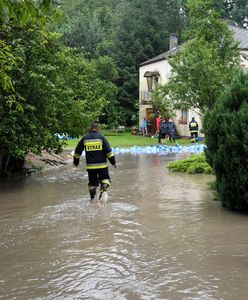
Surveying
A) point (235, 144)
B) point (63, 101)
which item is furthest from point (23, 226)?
point (63, 101)

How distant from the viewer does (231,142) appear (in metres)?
9.05

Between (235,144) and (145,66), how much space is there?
3871 cm

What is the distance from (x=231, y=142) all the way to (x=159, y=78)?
35.6m

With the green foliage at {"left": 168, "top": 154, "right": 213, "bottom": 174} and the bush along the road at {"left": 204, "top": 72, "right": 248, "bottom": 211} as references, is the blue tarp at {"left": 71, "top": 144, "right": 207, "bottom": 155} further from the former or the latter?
the bush along the road at {"left": 204, "top": 72, "right": 248, "bottom": 211}

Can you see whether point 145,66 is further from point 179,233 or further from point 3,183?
point 179,233

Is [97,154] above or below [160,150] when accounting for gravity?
above

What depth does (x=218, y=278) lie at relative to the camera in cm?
576

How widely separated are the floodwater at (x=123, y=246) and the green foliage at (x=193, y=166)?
3392 mm

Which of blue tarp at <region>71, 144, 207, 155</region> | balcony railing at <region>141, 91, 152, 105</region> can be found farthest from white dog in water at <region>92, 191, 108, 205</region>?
balcony railing at <region>141, 91, 152, 105</region>


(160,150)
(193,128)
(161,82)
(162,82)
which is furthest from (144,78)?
(160,150)

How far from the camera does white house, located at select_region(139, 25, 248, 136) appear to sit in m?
39.5

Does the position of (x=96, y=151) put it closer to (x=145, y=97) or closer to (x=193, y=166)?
(x=193, y=166)

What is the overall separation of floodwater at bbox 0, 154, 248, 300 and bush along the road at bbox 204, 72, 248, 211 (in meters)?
0.43

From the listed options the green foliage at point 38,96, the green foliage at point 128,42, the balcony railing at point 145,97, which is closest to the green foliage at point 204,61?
the green foliage at point 38,96
